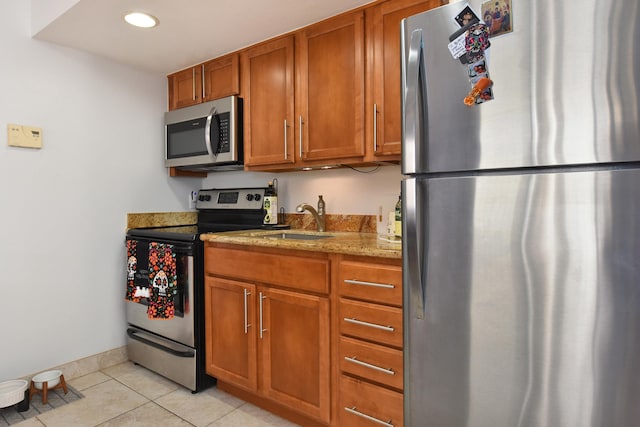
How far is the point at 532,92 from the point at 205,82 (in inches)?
89.0

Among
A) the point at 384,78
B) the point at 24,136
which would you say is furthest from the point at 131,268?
the point at 384,78

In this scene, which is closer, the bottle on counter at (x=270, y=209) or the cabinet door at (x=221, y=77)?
the cabinet door at (x=221, y=77)

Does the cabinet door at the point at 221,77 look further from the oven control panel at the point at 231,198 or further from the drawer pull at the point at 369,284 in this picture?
the drawer pull at the point at 369,284

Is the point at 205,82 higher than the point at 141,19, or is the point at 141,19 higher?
the point at 141,19

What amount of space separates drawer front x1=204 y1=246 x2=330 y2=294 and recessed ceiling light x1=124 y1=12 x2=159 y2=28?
1.27 metres

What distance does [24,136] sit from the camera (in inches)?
86.5

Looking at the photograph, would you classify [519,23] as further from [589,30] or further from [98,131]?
[98,131]

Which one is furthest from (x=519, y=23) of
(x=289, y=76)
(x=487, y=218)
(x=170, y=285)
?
(x=170, y=285)

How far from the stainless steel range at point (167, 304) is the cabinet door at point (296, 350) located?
0.52 metres

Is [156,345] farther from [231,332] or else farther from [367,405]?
[367,405]

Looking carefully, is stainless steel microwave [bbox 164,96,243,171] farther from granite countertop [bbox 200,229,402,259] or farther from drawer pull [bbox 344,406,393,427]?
drawer pull [bbox 344,406,393,427]

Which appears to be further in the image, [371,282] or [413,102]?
[371,282]

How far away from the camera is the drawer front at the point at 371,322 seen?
4.89ft

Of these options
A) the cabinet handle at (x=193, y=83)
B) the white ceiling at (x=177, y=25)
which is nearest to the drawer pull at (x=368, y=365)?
the white ceiling at (x=177, y=25)
